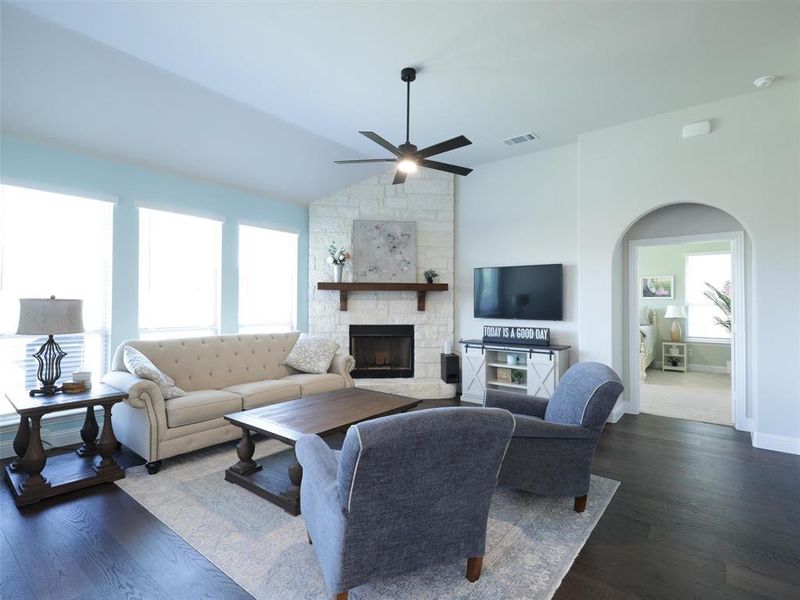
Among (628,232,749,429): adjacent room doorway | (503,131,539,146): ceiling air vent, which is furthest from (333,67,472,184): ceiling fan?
(628,232,749,429): adjacent room doorway

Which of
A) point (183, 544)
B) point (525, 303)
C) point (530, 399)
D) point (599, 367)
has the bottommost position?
point (183, 544)

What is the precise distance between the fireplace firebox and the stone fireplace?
17mm

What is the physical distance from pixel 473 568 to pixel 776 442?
3.45m

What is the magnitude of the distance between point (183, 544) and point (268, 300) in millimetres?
3539

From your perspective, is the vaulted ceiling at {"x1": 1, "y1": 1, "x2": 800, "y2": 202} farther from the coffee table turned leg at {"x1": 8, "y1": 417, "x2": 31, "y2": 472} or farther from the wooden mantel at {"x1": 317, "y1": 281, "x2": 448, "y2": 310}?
the coffee table turned leg at {"x1": 8, "y1": 417, "x2": 31, "y2": 472}

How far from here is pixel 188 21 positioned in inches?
106

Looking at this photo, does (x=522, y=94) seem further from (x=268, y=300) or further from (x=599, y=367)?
(x=268, y=300)

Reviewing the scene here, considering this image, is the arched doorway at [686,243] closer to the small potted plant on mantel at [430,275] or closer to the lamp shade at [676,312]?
the lamp shade at [676,312]

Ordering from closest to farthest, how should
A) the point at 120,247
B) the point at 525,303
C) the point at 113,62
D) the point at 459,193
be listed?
the point at 113,62 < the point at 120,247 < the point at 525,303 < the point at 459,193

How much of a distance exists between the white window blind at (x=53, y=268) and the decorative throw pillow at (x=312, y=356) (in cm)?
181

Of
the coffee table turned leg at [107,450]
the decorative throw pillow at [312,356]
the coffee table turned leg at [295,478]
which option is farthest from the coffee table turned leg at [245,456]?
the decorative throw pillow at [312,356]

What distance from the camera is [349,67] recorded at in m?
3.21

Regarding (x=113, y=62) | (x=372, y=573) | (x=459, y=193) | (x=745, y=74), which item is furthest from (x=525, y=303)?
(x=113, y=62)

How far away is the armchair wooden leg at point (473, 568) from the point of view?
1.85 m
